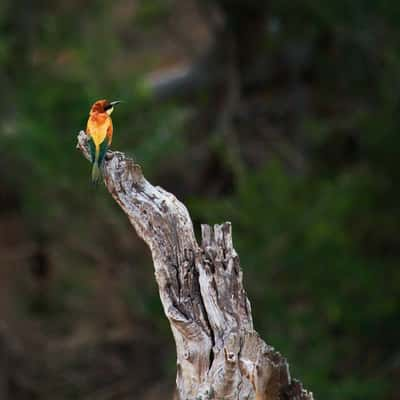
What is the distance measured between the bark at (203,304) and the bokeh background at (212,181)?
6368 mm

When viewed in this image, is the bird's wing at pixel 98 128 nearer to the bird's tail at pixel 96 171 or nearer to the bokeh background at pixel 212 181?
the bird's tail at pixel 96 171

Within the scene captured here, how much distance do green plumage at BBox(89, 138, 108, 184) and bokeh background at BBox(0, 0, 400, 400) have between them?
20.6 ft

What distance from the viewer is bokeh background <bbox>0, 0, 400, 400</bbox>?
11.9 metres

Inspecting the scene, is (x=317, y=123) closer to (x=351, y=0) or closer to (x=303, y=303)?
(x=351, y=0)

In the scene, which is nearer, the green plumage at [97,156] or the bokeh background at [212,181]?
the green plumage at [97,156]

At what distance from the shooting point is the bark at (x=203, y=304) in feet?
15.4

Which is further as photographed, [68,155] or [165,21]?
[165,21]

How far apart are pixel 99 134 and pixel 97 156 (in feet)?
0.92

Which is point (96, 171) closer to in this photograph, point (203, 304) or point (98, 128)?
point (98, 128)

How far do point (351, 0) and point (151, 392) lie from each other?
5.37m

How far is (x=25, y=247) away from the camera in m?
14.6

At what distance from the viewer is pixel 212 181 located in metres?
14.8

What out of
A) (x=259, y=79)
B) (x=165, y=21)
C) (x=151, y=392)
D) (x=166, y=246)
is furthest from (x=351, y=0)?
(x=166, y=246)

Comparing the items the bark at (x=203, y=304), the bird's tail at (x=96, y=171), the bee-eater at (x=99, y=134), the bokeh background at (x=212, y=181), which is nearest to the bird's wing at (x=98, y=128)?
the bee-eater at (x=99, y=134)
